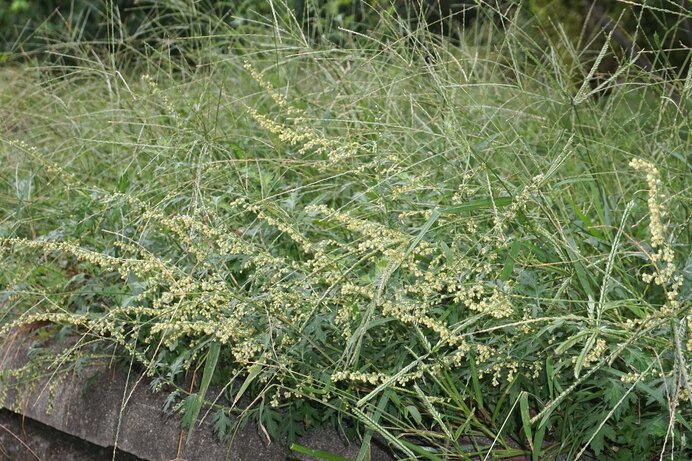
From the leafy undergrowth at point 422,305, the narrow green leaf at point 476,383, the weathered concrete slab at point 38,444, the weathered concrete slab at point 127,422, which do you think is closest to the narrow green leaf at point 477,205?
the leafy undergrowth at point 422,305

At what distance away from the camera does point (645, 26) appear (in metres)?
6.20

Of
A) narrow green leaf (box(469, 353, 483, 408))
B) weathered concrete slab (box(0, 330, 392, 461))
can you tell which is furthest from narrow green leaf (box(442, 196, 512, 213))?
weathered concrete slab (box(0, 330, 392, 461))

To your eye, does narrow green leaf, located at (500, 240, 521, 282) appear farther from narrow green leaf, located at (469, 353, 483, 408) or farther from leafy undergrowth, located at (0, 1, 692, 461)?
narrow green leaf, located at (469, 353, 483, 408)

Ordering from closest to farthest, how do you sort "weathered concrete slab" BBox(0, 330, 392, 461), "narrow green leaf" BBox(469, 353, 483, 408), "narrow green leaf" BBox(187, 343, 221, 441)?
"narrow green leaf" BBox(469, 353, 483, 408) → "narrow green leaf" BBox(187, 343, 221, 441) → "weathered concrete slab" BBox(0, 330, 392, 461)

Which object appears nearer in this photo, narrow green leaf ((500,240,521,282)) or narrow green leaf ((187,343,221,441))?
narrow green leaf ((500,240,521,282))

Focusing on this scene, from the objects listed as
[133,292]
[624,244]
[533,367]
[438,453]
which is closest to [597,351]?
[533,367]

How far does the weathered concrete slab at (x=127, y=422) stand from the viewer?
7.89 feet

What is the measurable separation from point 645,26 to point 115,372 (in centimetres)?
452

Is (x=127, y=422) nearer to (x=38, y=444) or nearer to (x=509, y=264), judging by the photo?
(x=38, y=444)

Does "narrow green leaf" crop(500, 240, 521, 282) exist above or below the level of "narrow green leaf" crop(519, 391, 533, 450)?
above

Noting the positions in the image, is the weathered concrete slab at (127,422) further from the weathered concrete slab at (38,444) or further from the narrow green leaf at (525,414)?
the narrow green leaf at (525,414)

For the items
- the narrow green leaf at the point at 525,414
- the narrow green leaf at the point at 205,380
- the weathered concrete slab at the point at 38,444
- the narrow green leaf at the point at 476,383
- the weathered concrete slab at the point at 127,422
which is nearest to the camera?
the narrow green leaf at the point at 525,414

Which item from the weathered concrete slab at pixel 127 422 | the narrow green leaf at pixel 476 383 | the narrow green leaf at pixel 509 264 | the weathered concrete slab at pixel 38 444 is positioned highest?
the narrow green leaf at pixel 509 264

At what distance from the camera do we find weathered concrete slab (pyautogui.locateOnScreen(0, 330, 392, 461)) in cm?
241
